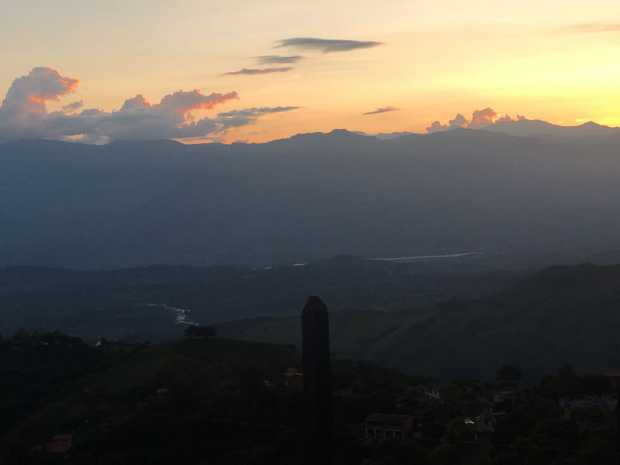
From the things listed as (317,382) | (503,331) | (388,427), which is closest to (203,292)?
(503,331)

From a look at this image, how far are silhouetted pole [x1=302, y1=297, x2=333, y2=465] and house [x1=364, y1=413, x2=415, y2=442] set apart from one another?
27.0m

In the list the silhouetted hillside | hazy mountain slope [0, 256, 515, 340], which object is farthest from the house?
hazy mountain slope [0, 256, 515, 340]

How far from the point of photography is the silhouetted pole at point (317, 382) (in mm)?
14852

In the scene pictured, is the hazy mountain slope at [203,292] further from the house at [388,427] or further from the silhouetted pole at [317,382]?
the silhouetted pole at [317,382]

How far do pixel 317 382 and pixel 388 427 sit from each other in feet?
A: 100

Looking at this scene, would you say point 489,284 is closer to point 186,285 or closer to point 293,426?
point 186,285

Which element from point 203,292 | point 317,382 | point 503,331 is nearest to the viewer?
point 317,382

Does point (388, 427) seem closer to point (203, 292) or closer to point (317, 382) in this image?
point (317, 382)

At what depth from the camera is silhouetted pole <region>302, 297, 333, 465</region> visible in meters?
14.9

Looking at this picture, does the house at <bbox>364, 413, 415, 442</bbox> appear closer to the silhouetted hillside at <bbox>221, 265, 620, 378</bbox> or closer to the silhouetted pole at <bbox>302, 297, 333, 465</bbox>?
the silhouetted pole at <bbox>302, 297, 333, 465</bbox>

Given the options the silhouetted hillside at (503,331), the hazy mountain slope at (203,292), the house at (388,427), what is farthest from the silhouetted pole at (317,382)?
the hazy mountain slope at (203,292)

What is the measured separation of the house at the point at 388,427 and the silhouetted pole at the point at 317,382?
2704 centimetres

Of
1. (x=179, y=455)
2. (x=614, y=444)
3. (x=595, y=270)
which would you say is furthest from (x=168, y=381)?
(x=595, y=270)

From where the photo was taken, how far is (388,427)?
44.4m
